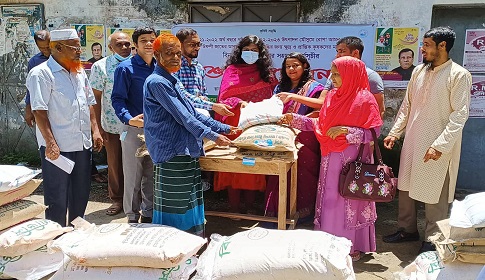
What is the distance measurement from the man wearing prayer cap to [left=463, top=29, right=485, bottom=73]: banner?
411cm

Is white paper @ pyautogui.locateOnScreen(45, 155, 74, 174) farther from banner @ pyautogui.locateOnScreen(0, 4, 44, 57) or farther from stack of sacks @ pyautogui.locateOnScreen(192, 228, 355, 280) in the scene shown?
banner @ pyautogui.locateOnScreen(0, 4, 44, 57)

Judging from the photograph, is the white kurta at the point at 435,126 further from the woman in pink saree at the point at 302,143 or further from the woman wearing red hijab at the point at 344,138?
the woman in pink saree at the point at 302,143

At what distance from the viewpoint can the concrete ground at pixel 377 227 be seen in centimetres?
352

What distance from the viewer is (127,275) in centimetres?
279

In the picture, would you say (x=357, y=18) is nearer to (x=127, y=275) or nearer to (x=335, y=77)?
(x=335, y=77)

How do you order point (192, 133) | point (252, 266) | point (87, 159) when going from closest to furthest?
point (252, 266) → point (192, 133) → point (87, 159)

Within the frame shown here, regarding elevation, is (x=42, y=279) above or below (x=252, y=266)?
below

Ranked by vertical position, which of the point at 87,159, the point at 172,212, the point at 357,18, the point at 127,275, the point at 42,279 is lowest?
the point at 42,279

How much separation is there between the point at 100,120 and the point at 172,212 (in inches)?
79.4

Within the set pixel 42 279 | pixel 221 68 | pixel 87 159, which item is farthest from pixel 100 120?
pixel 42 279

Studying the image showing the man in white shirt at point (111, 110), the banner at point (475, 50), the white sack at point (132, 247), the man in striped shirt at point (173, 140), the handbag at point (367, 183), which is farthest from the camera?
the banner at point (475, 50)

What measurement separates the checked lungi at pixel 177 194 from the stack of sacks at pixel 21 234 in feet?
2.38

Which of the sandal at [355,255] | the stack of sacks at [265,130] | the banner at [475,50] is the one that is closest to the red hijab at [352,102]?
the stack of sacks at [265,130]

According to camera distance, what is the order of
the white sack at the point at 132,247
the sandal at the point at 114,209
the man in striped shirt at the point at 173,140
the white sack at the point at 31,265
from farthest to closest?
the sandal at the point at 114,209 < the white sack at the point at 31,265 < the man in striped shirt at the point at 173,140 < the white sack at the point at 132,247
